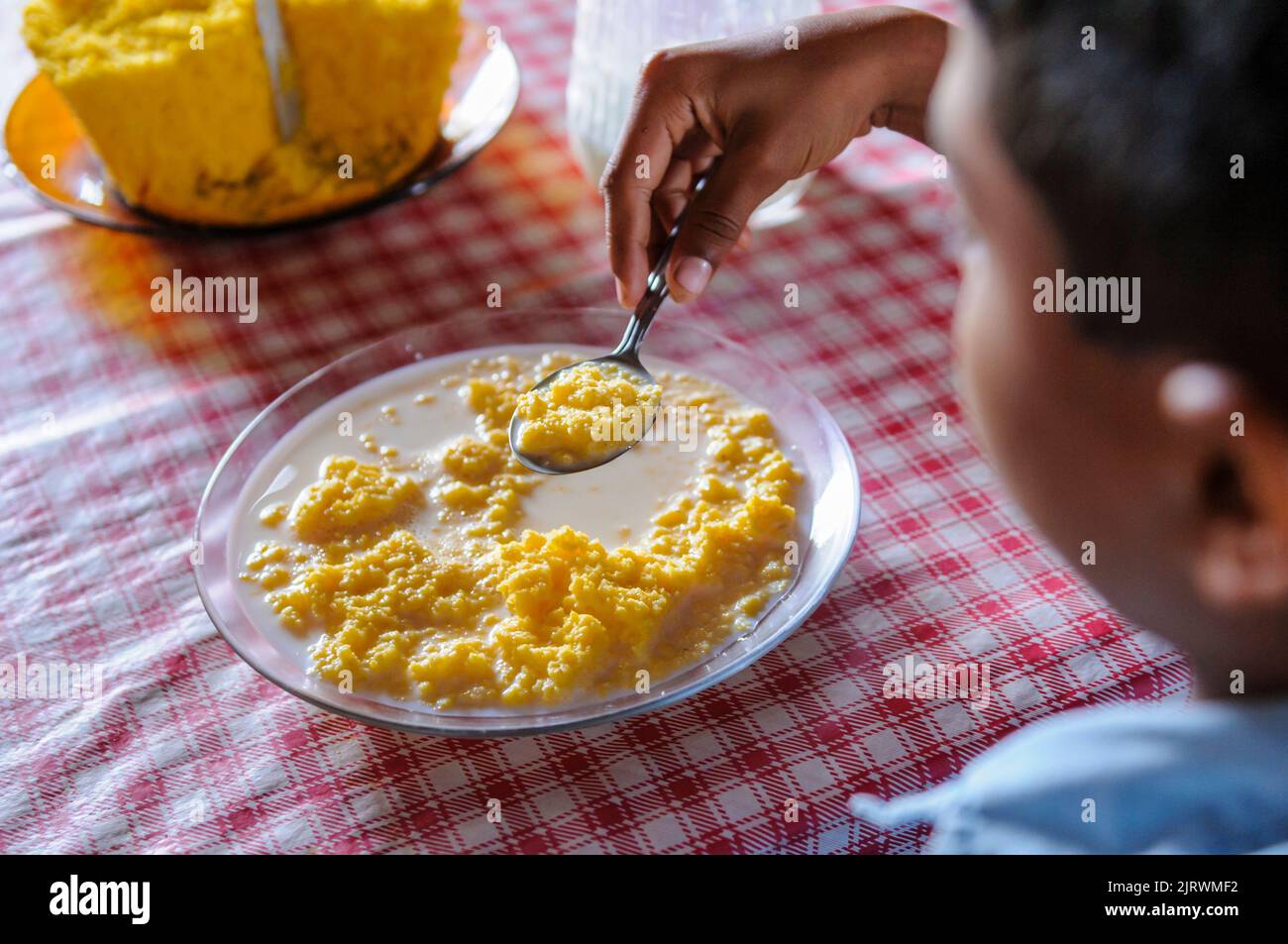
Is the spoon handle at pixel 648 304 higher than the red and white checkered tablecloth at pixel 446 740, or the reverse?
the spoon handle at pixel 648 304

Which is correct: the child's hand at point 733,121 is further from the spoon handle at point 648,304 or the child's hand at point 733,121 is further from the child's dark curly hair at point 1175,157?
the child's dark curly hair at point 1175,157

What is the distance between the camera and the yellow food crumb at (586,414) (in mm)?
1045

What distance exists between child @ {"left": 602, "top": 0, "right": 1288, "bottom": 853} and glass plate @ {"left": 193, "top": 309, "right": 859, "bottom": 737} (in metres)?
0.17

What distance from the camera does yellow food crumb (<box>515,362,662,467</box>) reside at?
1.04 metres

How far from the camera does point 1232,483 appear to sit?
0.58 metres

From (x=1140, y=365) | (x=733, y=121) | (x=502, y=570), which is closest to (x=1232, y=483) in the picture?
(x=1140, y=365)

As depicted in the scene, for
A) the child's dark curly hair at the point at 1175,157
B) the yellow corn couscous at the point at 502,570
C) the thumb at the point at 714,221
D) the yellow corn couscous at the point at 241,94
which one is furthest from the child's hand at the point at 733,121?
the child's dark curly hair at the point at 1175,157

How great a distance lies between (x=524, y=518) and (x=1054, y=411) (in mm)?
493

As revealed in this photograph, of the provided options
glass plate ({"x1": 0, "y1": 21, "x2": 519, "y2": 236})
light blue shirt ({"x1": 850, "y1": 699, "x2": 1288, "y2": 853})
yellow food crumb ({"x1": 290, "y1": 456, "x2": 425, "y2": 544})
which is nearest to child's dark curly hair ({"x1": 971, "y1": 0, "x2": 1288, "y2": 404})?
light blue shirt ({"x1": 850, "y1": 699, "x2": 1288, "y2": 853})

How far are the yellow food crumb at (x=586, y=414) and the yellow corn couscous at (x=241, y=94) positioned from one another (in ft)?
1.41

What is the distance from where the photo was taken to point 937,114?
69cm

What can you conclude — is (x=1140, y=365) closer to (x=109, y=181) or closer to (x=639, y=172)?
(x=639, y=172)
